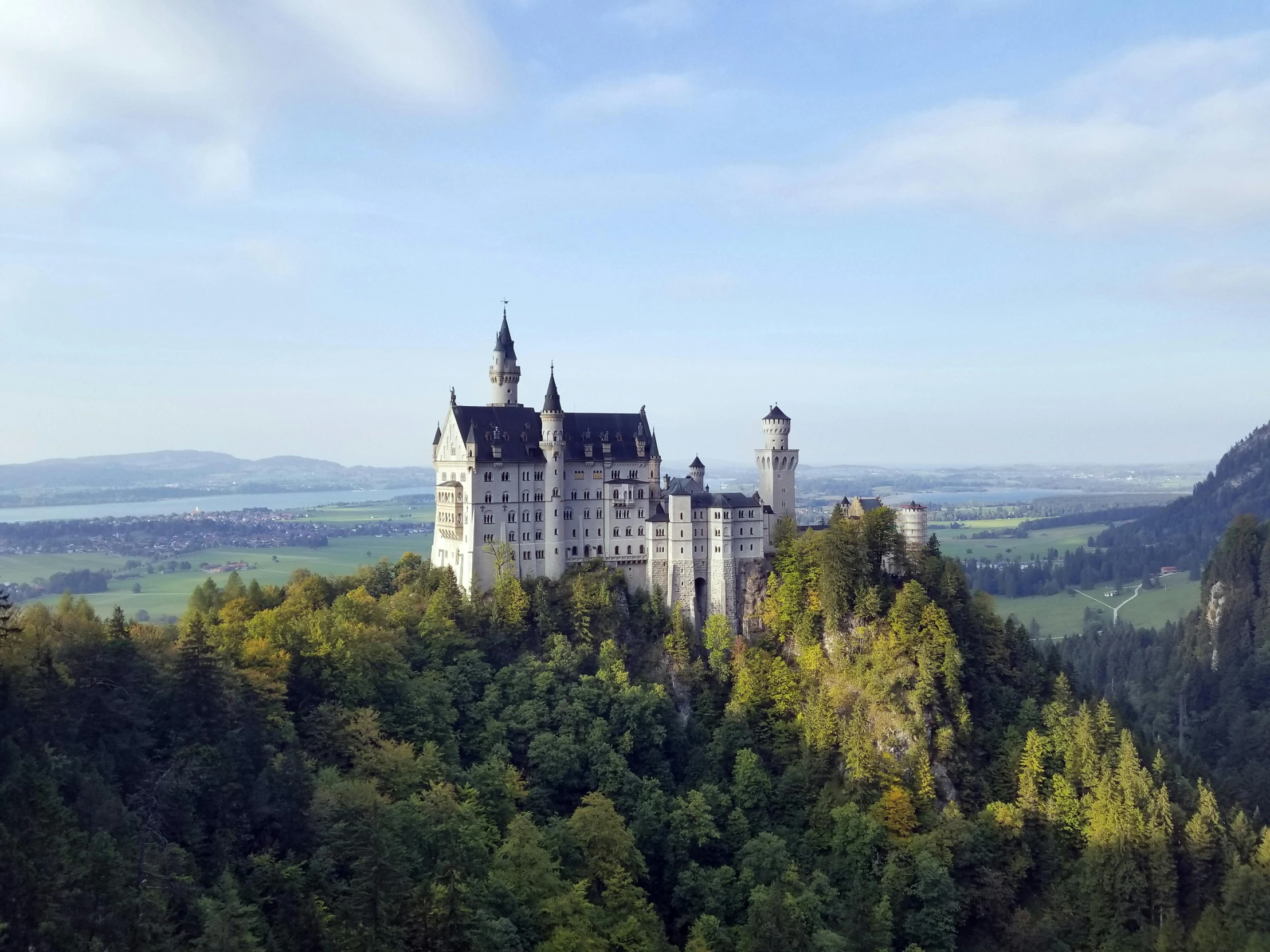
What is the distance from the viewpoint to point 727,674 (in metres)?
86.6

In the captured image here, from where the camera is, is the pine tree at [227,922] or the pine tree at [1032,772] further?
the pine tree at [1032,772]

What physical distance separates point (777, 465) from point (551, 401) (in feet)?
67.5

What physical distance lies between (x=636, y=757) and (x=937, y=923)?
2348cm

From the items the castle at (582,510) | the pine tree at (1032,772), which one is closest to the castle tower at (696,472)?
the castle at (582,510)

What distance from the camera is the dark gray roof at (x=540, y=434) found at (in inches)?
3531

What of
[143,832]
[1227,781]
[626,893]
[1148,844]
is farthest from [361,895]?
[1227,781]

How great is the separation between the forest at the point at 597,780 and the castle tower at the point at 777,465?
4411 mm

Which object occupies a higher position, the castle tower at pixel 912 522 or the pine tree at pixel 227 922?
the castle tower at pixel 912 522

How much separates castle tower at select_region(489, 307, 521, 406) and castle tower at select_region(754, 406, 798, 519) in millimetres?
22323

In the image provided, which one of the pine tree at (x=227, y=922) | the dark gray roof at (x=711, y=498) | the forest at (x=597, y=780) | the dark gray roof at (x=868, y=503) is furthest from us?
the dark gray roof at (x=868, y=503)

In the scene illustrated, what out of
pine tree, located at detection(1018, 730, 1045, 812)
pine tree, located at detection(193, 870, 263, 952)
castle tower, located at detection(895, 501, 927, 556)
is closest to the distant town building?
castle tower, located at detection(895, 501, 927, 556)

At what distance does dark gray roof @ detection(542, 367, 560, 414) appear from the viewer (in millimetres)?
90875

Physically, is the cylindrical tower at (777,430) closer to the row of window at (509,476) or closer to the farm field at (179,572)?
the row of window at (509,476)

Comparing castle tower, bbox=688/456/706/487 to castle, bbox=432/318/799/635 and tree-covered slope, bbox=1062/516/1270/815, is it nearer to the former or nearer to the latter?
castle, bbox=432/318/799/635
